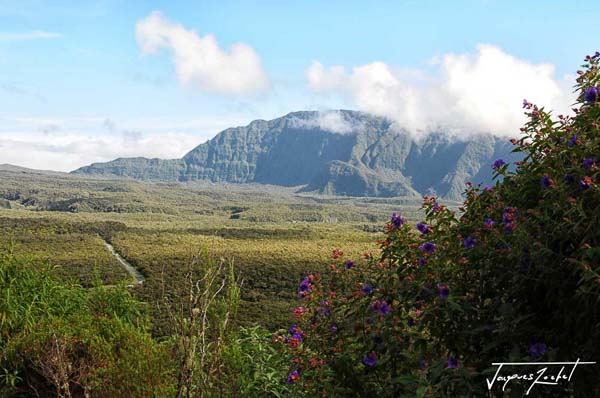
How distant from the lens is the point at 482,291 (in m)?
2.35

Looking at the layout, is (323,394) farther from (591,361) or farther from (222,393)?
(591,361)

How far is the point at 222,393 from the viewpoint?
346cm

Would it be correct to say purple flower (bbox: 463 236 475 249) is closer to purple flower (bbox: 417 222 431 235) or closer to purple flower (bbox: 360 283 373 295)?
purple flower (bbox: 417 222 431 235)

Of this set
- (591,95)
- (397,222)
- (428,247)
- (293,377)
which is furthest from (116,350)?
(591,95)

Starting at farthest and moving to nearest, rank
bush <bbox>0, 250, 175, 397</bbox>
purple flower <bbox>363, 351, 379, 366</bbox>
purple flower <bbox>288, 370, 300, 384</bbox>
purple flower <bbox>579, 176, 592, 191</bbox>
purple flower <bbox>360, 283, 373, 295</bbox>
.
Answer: bush <bbox>0, 250, 175, 397</bbox> → purple flower <bbox>288, 370, 300, 384</bbox> → purple flower <bbox>360, 283, 373, 295</bbox> → purple flower <bbox>363, 351, 379, 366</bbox> → purple flower <bbox>579, 176, 592, 191</bbox>

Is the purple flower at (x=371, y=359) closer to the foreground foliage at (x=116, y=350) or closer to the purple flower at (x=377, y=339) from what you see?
the purple flower at (x=377, y=339)

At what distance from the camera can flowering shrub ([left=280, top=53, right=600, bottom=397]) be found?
2.04 meters

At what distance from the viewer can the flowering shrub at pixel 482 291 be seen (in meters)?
2.04

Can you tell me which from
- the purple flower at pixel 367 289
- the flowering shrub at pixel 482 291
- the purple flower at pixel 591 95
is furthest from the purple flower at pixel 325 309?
the purple flower at pixel 591 95

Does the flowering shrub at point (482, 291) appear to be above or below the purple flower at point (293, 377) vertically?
above

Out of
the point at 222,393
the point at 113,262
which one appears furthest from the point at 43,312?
the point at 113,262

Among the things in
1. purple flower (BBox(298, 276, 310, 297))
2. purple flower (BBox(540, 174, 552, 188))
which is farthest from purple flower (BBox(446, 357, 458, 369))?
purple flower (BBox(298, 276, 310, 297))

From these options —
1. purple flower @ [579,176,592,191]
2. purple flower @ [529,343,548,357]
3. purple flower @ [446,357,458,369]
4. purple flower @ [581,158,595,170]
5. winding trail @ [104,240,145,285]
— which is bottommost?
winding trail @ [104,240,145,285]

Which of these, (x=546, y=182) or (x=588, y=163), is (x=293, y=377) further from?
(x=588, y=163)
